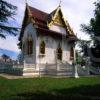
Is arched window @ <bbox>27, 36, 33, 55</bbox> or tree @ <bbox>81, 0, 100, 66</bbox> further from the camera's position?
arched window @ <bbox>27, 36, 33, 55</bbox>

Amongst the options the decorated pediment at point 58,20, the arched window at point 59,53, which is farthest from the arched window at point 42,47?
the decorated pediment at point 58,20

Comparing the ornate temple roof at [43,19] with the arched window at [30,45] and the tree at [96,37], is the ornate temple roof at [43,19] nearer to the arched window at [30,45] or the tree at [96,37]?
the arched window at [30,45]

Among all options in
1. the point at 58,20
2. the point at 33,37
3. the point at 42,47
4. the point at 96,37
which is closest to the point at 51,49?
the point at 42,47

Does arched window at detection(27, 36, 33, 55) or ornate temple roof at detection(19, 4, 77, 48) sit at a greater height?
ornate temple roof at detection(19, 4, 77, 48)

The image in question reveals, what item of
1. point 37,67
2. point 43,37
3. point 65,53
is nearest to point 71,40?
point 65,53

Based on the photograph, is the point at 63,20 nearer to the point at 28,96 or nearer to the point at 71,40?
the point at 71,40

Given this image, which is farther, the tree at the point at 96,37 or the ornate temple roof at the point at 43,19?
the ornate temple roof at the point at 43,19

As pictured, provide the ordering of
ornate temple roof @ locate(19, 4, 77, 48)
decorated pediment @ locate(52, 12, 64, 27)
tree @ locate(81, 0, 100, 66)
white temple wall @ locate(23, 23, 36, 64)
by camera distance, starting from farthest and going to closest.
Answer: decorated pediment @ locate(52, 12, 64, 27), ornate temple roof @ locate(19, 4, 77, 48), white temple wall @ locate(23, 23, 36, 64), tree @ locate(81, 0, 100, 66)

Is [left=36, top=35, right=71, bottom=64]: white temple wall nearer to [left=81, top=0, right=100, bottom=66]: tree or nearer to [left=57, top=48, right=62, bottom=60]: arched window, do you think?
[left=57, top=48, right=62, bottom=60]: arched window

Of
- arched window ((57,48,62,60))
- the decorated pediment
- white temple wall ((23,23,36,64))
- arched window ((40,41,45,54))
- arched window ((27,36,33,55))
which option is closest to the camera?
white temple wall ((23,23,36,64))

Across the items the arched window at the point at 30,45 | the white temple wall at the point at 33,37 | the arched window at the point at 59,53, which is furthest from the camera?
the arched window at the point at 59,53

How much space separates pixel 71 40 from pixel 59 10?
4.19 m

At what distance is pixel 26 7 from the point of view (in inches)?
1441

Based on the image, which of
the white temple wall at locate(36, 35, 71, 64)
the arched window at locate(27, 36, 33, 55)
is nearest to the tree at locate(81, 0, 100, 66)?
the white temple wall at locate(36, 35, 71, 64)
